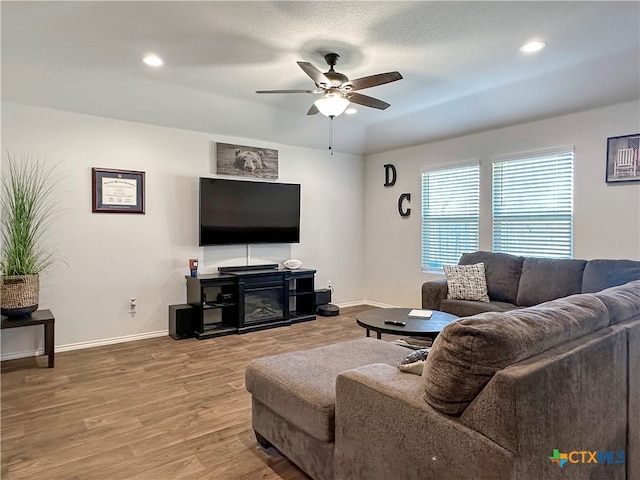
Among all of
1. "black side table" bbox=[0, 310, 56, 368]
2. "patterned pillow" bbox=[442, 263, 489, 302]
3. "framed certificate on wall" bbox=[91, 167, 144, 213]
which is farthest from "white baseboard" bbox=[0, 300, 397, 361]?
"patterned pillow" bbox=[442, 263, 489, 302]

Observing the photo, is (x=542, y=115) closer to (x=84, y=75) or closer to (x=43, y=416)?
(x=84, y=75)

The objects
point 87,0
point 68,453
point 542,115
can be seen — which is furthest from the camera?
point 542,115

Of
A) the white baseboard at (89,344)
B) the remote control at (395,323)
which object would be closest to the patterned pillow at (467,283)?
the remote control at (395,323)

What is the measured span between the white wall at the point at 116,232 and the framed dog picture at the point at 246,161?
0.10 meters

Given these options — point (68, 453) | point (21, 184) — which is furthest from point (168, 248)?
point (68, 453)

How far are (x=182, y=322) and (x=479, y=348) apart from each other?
13.1 feet

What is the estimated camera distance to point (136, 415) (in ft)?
9.04

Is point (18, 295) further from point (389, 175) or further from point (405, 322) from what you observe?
point (389, 175)

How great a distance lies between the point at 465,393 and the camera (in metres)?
1.29

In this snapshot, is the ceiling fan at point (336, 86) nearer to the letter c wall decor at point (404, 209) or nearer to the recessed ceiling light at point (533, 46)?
the recessed ceiling light at point (533, 46)

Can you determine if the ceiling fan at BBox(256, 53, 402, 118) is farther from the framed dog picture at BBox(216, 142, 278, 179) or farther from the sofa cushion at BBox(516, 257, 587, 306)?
the sofa cushion at BBox(516, 257, 587, 306)

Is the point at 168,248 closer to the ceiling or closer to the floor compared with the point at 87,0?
closer to the floor

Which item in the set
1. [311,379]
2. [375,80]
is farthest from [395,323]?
[375,80]

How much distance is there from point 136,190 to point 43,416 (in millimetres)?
2582
